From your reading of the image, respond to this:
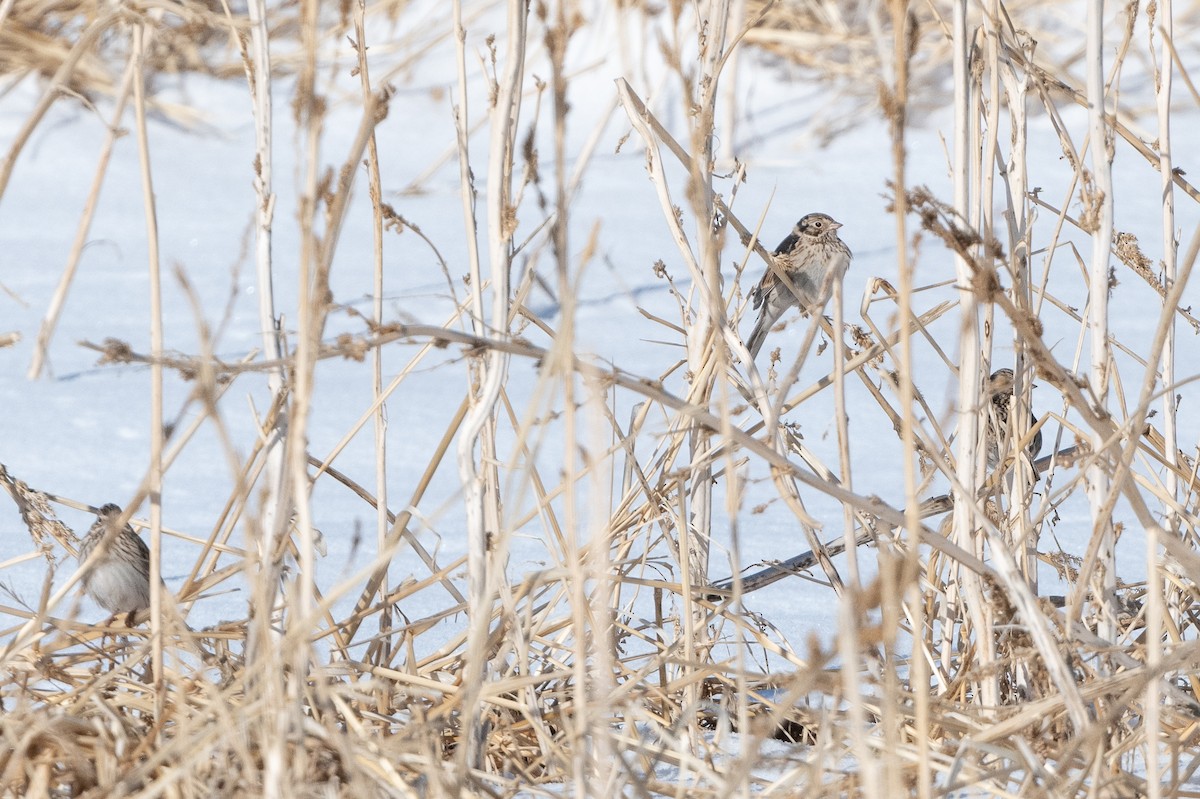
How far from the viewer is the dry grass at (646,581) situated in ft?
3.41

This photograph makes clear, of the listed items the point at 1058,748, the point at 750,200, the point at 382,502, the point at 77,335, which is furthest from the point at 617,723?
the point at 750,200

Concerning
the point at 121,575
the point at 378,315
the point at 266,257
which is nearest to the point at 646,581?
the point at 378,315

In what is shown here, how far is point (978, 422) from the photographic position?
1512 millimetres

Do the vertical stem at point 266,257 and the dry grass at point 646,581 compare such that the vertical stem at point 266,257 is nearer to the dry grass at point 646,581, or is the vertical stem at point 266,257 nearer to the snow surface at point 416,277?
the dry grass at point 646,581

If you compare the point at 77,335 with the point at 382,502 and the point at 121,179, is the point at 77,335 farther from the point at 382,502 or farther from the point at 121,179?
the point at 382,502

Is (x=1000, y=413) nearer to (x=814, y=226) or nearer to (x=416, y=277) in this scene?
(x=814, y=226)

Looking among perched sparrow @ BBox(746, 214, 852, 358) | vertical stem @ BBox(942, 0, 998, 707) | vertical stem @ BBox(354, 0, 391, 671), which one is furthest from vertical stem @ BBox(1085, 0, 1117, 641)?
perched sparrow @ BBox(746, 214, 852, 358)

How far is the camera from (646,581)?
1.63 m

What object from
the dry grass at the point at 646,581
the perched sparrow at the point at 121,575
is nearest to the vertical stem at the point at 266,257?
the dry grass at the point at 646,581

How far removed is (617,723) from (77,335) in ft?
9.14

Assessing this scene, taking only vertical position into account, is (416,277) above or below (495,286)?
above

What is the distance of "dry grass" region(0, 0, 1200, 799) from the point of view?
1.04m

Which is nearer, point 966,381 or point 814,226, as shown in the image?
point 966,381

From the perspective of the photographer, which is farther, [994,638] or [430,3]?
[430,3]
